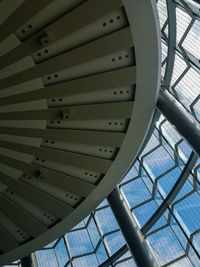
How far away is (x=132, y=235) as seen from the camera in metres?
13.1

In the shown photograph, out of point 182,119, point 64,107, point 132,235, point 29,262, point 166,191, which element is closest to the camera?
point 64,107

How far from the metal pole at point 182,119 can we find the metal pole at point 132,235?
539cm

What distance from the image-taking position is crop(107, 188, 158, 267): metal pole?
40.2ft

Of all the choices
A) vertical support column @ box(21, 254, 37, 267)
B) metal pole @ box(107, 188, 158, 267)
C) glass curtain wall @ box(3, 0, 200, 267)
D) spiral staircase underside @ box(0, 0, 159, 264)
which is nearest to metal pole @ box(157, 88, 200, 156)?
spiral staircase underside @ box(0, 0, 159, 264)

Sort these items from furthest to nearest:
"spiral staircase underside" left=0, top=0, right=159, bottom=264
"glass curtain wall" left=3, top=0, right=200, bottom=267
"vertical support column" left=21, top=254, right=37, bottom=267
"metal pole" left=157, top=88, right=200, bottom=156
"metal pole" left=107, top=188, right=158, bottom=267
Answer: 1. "vertical support column" left=21, top=254, right=37, bottom=267
2. "metal pole" left=107, top=188, right=158, bottom=267
3. "glass curtain wall" left=3, top=0, right=200, bottom=267
4. "metal pole" left=157, top=88, right=200, bottom=156
5. "spiral staircase underside" left=0, top=0, right=159, bottom=264

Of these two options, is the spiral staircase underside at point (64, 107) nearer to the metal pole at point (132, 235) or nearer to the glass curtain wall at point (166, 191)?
the metal pole at point (132, 235)

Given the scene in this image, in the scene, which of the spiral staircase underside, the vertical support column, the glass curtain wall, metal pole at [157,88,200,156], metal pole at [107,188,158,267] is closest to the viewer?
the spiral staircase underside

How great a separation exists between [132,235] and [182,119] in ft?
19.0

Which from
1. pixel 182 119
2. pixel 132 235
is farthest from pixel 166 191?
pixel 182 119

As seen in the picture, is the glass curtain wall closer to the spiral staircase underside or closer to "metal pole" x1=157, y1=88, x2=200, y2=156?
"metal pole" x1=157, y1=88, x2=200, y2=156

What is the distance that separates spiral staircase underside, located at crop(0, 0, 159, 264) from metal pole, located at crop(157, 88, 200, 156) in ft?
5.62

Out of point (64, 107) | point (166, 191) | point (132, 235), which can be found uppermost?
point (166, 191)

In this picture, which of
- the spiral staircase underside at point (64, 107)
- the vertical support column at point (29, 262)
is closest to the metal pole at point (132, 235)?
the spiral staircase underside at point (64, 107)

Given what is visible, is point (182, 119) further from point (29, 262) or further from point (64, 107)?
point (29, 262)
